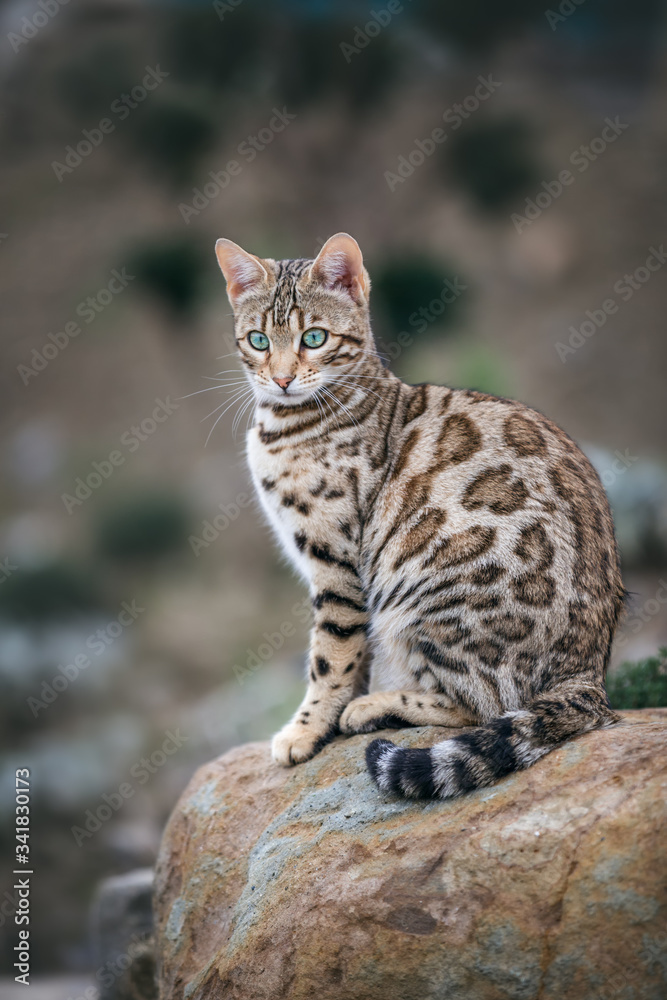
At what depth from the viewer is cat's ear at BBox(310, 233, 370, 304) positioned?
3869 mm

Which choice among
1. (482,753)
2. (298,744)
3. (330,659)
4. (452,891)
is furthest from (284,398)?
(452,891)

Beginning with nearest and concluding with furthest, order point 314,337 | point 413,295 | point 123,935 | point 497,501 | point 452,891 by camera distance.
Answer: point 452,891 < point 497,501 < point 314,337 < point 123,935 < point 413,295

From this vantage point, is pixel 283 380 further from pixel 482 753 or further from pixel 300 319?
pixel 482 753

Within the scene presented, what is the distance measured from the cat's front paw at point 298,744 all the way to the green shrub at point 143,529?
7.89m

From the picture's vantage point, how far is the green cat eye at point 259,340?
12.7 ft

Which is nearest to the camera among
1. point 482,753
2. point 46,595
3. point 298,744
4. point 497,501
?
point 482,753

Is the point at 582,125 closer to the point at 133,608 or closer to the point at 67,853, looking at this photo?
the point at 133,608

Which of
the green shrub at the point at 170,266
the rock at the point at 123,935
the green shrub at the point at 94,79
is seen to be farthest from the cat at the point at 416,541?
the green shrub at the point at 94,79

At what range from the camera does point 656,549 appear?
843cm

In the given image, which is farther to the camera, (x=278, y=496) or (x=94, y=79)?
(x=94, y=79)

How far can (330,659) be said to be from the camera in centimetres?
375

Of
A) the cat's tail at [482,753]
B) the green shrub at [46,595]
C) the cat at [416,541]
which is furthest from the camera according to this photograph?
the green shrub at [46,595]

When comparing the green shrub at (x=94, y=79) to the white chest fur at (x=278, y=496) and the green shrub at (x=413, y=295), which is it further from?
the white chest fur at (x=278, y=496)

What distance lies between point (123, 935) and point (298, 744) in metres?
2.08
